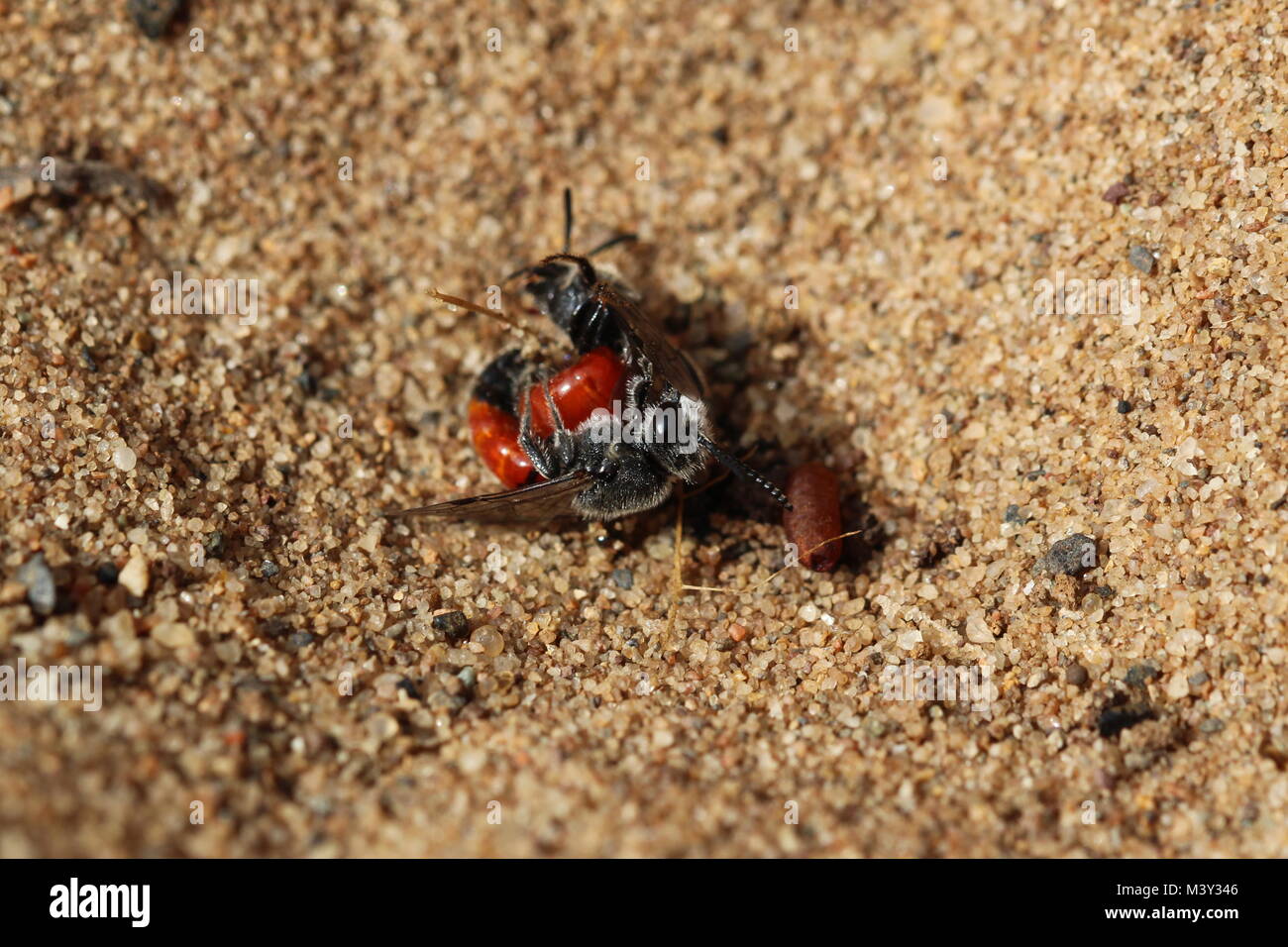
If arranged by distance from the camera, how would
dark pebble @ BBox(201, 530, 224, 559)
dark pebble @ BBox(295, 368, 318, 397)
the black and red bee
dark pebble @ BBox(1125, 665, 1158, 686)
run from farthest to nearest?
1. dark pebble @ BBox(295, 368, 318, 397)
2. the black and red bee
3. dark pebble @ BBox(201, 530, 224, 559)
4. dark pebble @ BBox(1125, 665, 1158, 686)

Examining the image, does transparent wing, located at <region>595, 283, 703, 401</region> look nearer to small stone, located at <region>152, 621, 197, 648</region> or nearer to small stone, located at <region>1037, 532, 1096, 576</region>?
small stone, located at <region>1037, 532, 1096, 576</region>

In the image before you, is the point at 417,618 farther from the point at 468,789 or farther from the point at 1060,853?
the point at 1060,853

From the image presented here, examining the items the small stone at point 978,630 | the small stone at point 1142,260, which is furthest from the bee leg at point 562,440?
the small stone at point 1142,260

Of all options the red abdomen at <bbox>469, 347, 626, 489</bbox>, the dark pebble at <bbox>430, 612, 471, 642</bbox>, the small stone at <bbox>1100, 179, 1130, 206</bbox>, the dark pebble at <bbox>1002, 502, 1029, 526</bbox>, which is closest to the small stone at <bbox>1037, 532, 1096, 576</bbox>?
the dark pebble at <bbox>1002, 502, 1029, 526</bbox>

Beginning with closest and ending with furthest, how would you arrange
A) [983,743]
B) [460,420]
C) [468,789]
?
[468,789]
[983,743]
[460,420]
